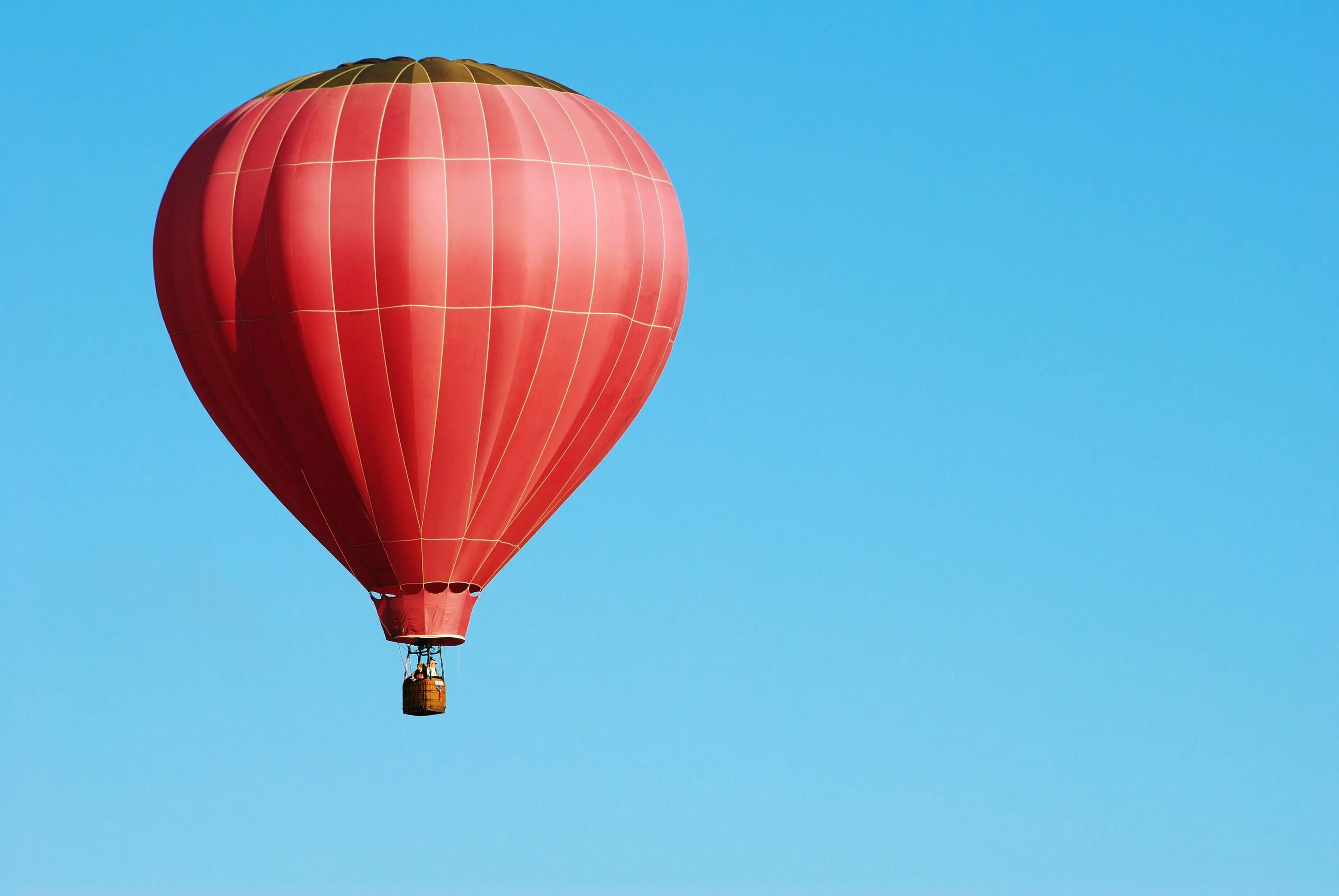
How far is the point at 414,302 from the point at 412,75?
309 centimetres

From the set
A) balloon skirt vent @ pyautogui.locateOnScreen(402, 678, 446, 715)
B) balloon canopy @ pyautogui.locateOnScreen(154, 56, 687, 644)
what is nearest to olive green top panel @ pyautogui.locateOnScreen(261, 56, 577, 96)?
balloon canopy @ pyautogui.locateOnScreen(154, 56, 687, 644)

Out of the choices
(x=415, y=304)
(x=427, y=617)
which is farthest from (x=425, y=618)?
(x=415, y=304)

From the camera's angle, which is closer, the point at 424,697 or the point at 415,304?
the point at 415,304

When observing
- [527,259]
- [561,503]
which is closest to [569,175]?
[527,259]

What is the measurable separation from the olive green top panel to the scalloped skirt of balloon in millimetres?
6239

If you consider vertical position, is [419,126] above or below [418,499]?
above

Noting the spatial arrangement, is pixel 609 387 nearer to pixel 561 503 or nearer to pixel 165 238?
pixel 561 503

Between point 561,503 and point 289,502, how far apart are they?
11.2ft

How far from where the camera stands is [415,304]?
3956cm

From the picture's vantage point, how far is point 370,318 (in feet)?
130

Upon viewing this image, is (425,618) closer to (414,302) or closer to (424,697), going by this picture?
(424,697)

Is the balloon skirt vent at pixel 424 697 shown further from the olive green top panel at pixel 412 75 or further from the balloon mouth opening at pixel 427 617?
the olive green top panel at pixel 412 75

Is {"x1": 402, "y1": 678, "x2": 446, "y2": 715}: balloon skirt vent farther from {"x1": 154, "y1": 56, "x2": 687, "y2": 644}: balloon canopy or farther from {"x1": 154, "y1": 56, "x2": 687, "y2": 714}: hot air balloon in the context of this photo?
{"x1": 154, "y1": 56, "x2": 687, "y2": 644}: balloon canopy

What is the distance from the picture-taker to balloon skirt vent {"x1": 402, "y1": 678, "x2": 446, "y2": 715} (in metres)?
40.3
